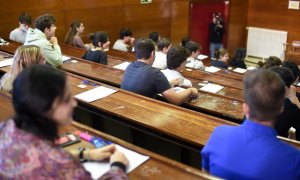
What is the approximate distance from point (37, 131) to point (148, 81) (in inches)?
73.7

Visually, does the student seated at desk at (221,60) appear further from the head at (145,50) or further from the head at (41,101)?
the head at (41,101)

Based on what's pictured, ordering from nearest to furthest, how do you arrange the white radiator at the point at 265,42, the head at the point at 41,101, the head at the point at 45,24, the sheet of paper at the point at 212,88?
the head at the point at 41,101 < the sheet of paper at the point at 212,88 < the head at the point at 45,24 < the white radiator at the point at 265,42

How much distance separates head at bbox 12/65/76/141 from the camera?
1.32m

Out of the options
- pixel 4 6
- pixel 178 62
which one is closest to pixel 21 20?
pixel 4 6

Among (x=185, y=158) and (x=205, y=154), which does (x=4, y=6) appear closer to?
(x=185, y=158)

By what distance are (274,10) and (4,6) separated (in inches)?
258

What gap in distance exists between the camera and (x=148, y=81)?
10.3 ft

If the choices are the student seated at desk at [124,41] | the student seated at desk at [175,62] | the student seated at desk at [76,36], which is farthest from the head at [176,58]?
the student seated at desk at [124,41]

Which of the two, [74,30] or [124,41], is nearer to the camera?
[74,30]

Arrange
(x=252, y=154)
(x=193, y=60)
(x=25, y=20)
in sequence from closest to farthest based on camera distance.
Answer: (x=252, y=154) < (x=193, y=60) < (x=25, y=20)

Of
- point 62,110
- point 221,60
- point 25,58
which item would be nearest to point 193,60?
point 221,60

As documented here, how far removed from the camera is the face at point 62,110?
53.3 inches

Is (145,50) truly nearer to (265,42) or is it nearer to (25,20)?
(25,20)

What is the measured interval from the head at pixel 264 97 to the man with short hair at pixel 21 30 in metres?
4.89
